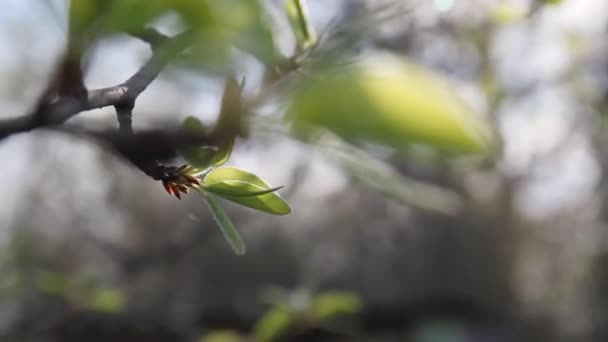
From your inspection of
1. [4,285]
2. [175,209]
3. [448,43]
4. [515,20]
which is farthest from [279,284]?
[515,20]

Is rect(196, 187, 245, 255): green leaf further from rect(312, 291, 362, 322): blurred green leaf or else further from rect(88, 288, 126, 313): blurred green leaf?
rect(88, 288, 126, 313): blurred green leaf

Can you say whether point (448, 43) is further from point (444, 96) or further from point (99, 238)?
point (444, 96)

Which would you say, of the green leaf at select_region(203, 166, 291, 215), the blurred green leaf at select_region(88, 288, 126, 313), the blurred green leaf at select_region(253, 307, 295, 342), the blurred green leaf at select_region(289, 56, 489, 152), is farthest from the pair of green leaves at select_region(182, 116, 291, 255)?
the blurred green leaf at select_region(88, 288, 126, 313)

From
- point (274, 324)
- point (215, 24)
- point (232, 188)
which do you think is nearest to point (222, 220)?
point (232, 188)

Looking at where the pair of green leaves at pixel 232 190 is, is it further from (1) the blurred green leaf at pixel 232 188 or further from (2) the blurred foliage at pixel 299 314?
(2) the blurred foliage at pixel 299 314

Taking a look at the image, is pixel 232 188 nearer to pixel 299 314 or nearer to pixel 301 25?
pixel 301 25

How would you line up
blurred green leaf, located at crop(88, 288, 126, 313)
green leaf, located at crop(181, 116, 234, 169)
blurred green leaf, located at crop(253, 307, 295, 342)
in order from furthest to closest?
blurred green leaf, located at crop(88, 288, 126, 313)
blurred green leaf, located at crop(253, 307, 295, 342)
green leaf, located at crop(181, 116, 234, 169)
